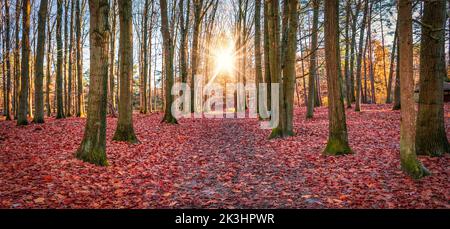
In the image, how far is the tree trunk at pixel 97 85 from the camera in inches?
295

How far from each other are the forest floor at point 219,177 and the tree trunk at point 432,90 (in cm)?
50

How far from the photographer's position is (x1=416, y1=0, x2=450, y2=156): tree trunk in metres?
7.39

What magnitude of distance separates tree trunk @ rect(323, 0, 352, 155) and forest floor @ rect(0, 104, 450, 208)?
1.60ft

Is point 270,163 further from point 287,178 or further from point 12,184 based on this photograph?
point 12,184

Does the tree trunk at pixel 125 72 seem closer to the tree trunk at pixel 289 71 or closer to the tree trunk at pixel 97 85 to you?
the tree trunk at pixel 97 85

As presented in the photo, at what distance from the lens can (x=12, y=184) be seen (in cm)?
561

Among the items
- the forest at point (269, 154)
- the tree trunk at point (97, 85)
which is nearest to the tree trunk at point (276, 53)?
the forest at point (269, 154)

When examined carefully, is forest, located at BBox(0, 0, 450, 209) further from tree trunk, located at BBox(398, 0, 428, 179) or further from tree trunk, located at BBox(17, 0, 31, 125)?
tree trunk, located at BBox(17, 0, 31, 125)

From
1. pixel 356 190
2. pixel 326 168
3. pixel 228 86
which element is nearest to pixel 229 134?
pixel 326 168

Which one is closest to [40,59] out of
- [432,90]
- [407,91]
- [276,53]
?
[276,53]

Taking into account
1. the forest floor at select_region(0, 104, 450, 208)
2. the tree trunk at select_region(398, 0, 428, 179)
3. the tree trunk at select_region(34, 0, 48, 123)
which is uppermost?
the tree trunk at select_region(34, 0, 48, 123)

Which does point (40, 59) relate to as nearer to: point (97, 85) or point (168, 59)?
point (168, 59)

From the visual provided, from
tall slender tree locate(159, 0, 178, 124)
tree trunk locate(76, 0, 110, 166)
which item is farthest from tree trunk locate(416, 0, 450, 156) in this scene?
tall slender tree locate(159, 0, 178, 124)
